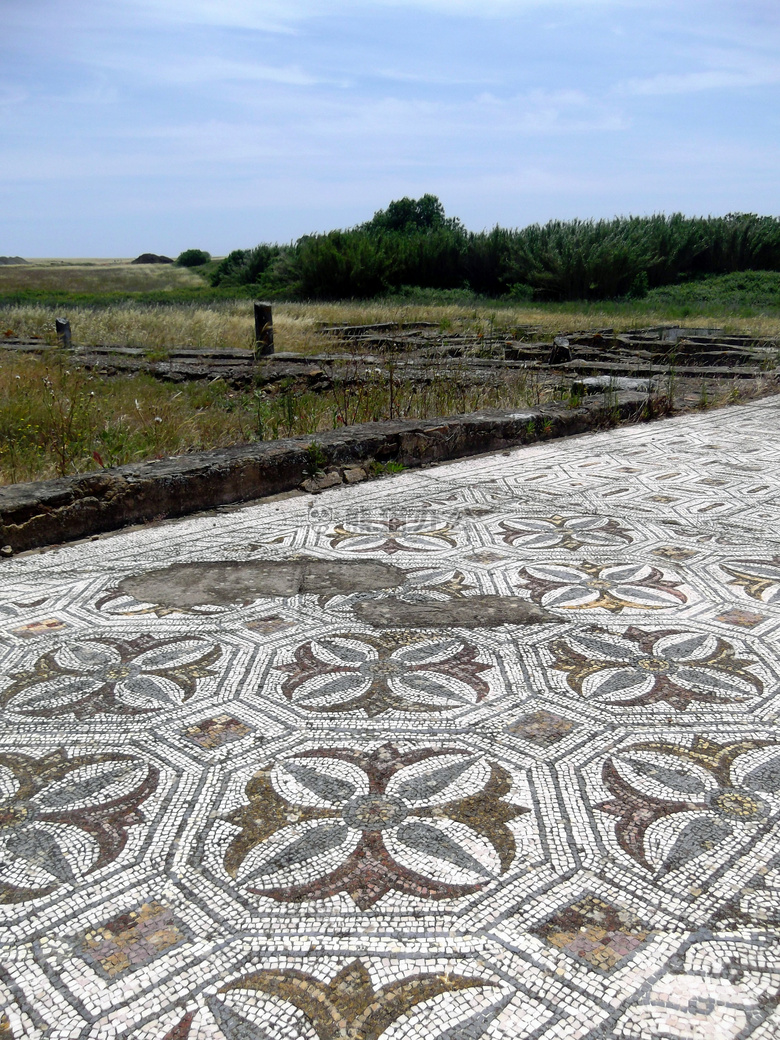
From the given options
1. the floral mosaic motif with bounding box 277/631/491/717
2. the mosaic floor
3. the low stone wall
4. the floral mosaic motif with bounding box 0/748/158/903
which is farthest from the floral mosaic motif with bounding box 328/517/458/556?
the floral mosaic motif with bounding box 0/748/158/903

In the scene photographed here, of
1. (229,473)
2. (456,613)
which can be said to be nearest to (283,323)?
(229,473)

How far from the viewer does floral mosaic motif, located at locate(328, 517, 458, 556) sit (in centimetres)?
315

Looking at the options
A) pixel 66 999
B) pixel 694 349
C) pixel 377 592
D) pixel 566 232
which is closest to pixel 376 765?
pixel 66 999

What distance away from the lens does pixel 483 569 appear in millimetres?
2881

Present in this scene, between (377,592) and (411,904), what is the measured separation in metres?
1.42

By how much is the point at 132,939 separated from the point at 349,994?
34 cm

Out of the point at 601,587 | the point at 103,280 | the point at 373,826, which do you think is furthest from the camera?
the point at 103,280

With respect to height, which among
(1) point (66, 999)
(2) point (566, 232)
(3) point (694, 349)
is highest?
(2) point (566, 232)

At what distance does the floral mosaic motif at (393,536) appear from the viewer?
10.3ft

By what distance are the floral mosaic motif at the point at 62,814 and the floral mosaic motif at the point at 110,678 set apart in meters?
0.20

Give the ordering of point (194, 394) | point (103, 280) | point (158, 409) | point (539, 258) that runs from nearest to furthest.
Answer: point (158, 409) → point (194, 394) → point (539, 258) → point (103, 280)

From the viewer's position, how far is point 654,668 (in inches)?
83.0

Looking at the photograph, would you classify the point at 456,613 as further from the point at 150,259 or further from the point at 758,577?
the point at 150,259

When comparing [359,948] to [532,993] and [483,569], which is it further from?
[483,569]
